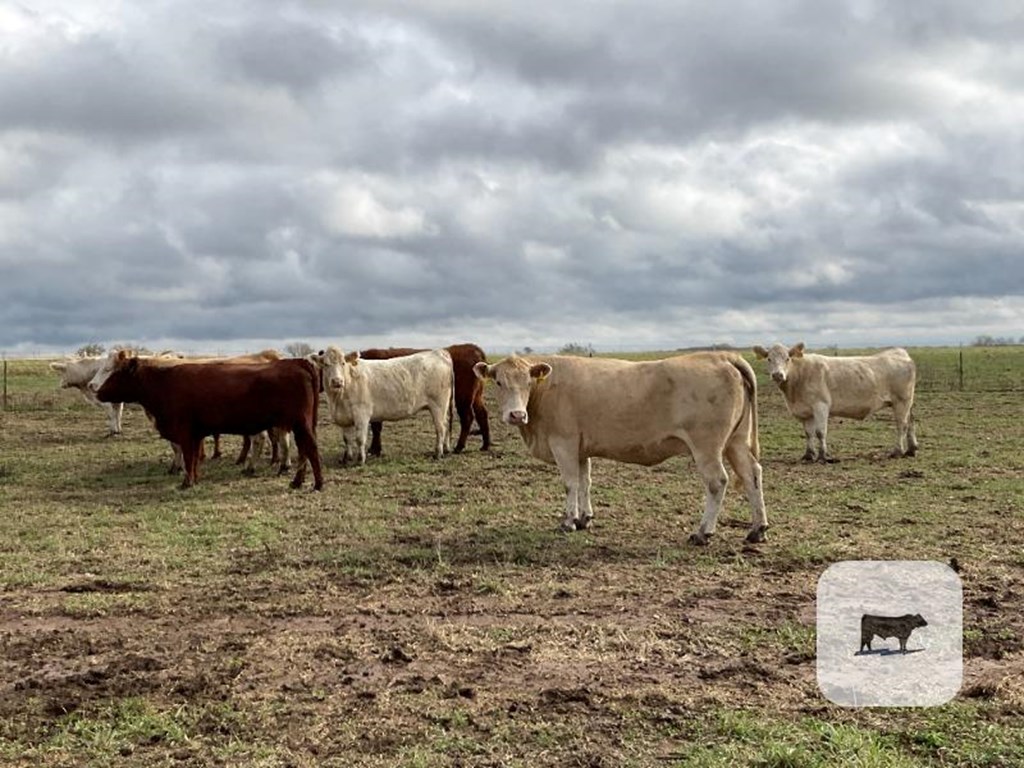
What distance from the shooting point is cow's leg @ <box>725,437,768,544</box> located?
8.99 meters

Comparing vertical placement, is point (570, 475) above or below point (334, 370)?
below

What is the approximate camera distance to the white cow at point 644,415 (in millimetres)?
9000

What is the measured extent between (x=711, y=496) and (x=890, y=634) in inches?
132

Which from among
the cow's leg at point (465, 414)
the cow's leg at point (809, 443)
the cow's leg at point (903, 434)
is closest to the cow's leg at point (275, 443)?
the cow's leg at point (465, 414)

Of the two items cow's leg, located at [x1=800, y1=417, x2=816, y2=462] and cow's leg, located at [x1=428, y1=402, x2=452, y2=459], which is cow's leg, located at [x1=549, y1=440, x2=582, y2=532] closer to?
cow's leg, located at [x1=428, y1=402, x2=452, y2=459]

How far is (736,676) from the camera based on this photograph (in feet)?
17.2

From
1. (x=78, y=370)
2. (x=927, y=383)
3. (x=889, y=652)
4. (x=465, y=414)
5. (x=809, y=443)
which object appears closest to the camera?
(x=889, y=652)

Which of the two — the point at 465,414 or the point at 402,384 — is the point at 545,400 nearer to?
the point at 402,384

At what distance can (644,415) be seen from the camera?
9.30 meters

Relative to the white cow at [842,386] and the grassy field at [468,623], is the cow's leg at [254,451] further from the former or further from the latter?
the white cow at [842,386]

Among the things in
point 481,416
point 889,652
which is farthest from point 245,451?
point 889,652

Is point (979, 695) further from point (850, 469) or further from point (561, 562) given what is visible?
point (850, 469)

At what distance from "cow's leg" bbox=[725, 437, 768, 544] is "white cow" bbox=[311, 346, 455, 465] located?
7393 millimetres

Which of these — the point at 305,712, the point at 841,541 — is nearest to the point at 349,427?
the point at 841,541
